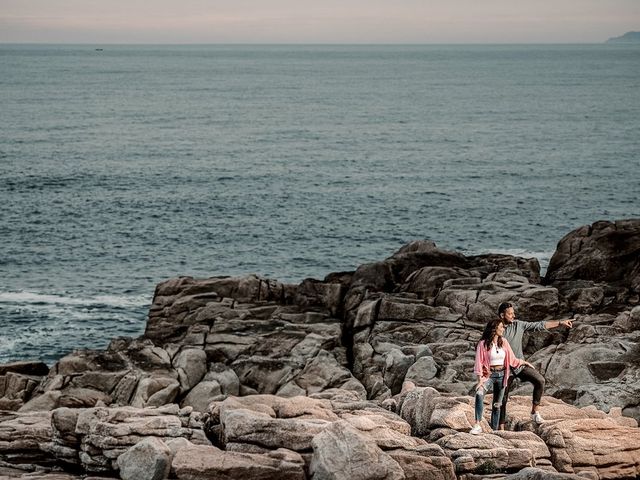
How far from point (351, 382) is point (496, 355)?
15.4 meters

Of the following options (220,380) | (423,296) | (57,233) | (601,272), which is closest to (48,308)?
(57,233)

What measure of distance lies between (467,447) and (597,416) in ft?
18.0

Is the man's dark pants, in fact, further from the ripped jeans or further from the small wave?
the small wave

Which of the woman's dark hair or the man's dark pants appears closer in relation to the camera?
the woman's dark hair

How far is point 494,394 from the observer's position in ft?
76.9

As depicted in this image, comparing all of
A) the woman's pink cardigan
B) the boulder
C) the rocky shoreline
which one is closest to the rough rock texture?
the rocky shoreline

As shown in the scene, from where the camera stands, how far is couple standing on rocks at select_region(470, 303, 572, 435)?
915 inches

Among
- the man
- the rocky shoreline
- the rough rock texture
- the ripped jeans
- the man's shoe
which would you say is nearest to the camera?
the rocky shoreline

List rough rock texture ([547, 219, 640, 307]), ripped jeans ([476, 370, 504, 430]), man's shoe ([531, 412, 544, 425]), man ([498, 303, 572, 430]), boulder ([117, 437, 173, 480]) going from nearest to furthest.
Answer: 1. boulder ([117, 437, 173, 480])
2. ripped jeans ([476, 370, 504, 430])
3. man ([498, 303, 572, 430])
4. man's shoe ([531, 412, 544, 425])
5. rough rock texture ([547, 219, 640, 307])

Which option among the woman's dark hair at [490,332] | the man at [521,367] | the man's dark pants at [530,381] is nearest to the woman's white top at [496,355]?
the woman's dark hair at [490,332]

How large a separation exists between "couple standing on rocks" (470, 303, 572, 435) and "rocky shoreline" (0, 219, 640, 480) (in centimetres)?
79

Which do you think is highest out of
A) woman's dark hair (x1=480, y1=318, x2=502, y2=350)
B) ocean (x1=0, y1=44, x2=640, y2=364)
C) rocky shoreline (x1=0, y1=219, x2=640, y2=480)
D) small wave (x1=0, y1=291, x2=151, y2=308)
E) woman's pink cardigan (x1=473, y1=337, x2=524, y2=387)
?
woman's dark hair (x1=480, y1=318, x2=502, y2=350)

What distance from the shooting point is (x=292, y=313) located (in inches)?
1773

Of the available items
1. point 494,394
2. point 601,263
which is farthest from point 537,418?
point 601,263
